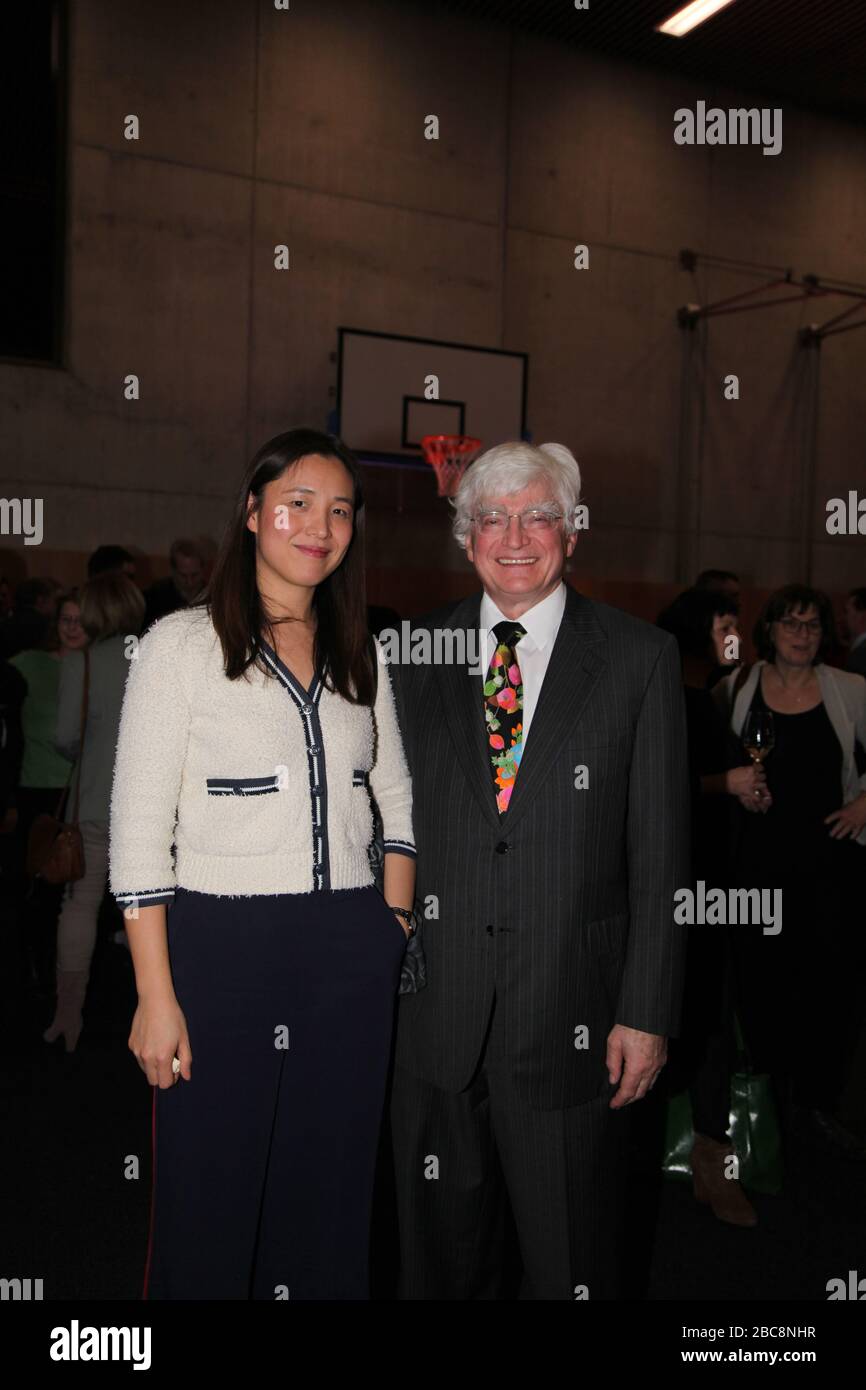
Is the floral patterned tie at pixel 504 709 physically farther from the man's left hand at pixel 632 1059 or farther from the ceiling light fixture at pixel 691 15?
the ceiling light fixture at pixel 691 15

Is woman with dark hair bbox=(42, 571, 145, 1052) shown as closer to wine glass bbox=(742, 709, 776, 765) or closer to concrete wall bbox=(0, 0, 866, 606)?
wine glass bbox=(742, 709, 776, 765)

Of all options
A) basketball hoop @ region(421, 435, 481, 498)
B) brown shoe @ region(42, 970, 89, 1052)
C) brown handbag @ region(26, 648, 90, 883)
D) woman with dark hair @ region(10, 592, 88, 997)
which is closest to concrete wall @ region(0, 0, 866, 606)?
basketball hoop @ region(421, 435, 481, 498)

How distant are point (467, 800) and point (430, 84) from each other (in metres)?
10.4

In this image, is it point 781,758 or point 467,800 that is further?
point 781,758

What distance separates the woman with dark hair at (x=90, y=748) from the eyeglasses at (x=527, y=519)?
2.51m

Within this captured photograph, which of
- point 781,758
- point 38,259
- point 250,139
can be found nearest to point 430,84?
point 250,139

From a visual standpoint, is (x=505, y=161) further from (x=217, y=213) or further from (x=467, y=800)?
(x=467, y=800)

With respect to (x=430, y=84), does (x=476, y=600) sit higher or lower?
lower

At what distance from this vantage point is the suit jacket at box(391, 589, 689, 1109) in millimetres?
1912

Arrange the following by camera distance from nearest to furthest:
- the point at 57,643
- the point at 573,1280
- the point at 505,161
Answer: the point at 573,1280, the point at 57,643, the point at 505,161

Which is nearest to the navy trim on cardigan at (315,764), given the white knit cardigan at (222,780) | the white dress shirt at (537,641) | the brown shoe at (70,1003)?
the white knit cardigan at (222,780)

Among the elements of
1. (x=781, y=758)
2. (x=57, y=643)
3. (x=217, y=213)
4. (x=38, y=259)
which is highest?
(x=217, y=213)

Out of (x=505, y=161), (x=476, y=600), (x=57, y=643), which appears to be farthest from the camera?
(x=505, y=161)

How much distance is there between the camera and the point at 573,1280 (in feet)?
6.24
